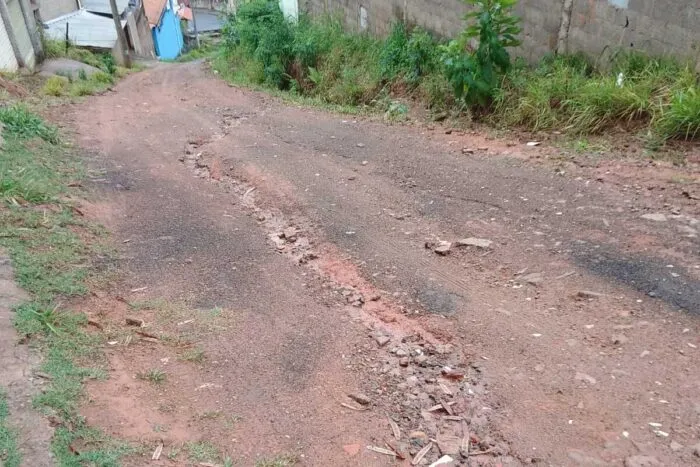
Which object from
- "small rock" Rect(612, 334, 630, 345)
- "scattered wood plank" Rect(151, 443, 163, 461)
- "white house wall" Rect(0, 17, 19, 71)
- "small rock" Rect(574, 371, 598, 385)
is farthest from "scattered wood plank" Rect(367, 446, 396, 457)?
"white house wall" Rect(0, 17, 19, 71)

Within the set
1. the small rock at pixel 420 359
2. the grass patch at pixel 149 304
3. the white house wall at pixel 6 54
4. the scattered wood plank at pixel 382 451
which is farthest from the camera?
the white house wall at pixel 6 54

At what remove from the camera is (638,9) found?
6121mm

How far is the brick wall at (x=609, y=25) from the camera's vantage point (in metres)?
5.74

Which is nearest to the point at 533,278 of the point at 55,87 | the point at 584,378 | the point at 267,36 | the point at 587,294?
the point at 587,294

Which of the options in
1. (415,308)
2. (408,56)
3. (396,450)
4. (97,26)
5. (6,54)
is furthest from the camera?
(97,26)

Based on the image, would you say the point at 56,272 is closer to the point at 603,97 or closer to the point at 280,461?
the point at 280,461

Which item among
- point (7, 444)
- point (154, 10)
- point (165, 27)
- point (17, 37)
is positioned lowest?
point (165, 27)

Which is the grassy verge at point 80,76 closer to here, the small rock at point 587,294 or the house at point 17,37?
the house at point 17,37

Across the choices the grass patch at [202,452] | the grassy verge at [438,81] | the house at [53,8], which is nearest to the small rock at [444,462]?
the grass patch at [202,452]

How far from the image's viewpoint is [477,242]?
4379 millimetres

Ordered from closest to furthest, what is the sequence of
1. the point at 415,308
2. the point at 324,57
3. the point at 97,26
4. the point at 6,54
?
the point at 415,308 < the point at 324,57 < the point at 6,54 < the point at 97,26

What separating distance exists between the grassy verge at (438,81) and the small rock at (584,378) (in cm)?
350

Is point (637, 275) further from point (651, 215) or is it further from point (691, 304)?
point (651, 215)

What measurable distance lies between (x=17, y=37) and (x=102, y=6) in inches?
375
